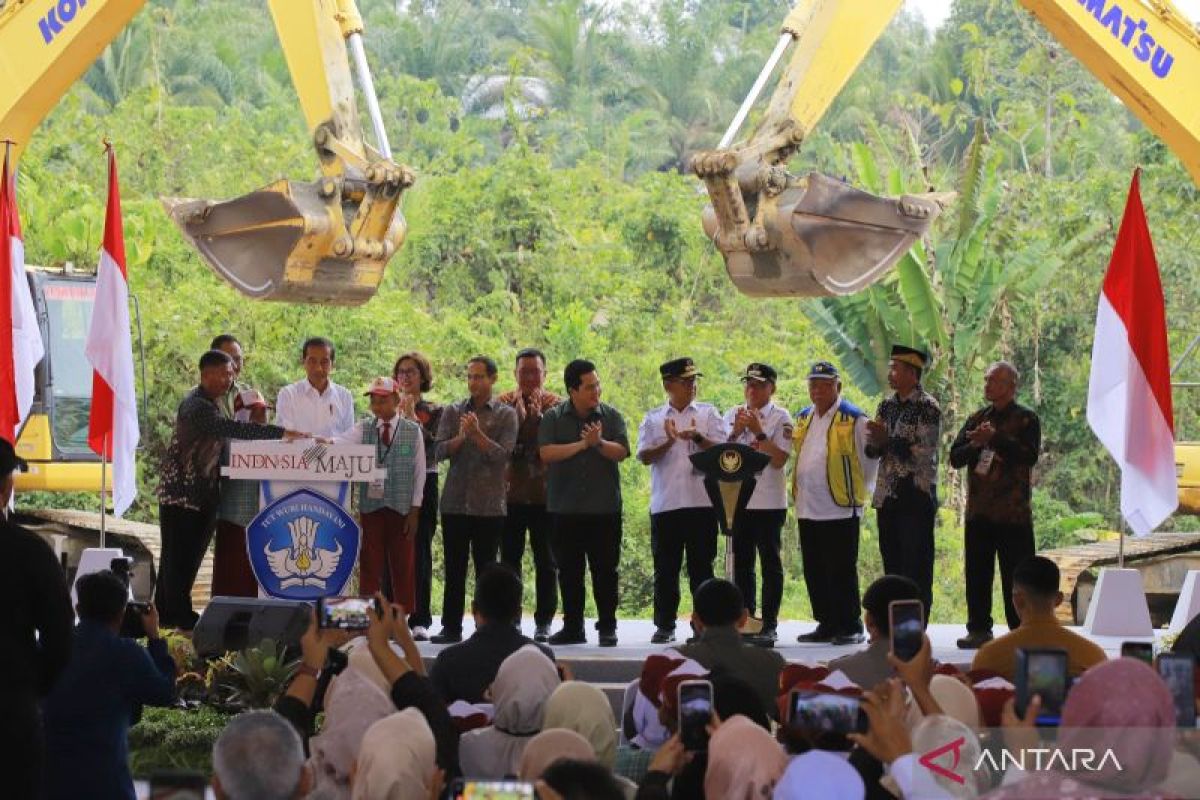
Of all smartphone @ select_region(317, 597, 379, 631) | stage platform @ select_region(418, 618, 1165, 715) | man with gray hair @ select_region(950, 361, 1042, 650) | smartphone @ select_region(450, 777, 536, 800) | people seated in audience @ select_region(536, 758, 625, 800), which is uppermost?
man with gray hair @ select_region(950, 361, 1042, 650)

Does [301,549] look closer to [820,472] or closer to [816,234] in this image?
[820,472]

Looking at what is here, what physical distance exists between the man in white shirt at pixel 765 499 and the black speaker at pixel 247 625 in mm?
2917

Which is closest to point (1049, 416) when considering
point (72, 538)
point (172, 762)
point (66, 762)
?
point (72, 538)

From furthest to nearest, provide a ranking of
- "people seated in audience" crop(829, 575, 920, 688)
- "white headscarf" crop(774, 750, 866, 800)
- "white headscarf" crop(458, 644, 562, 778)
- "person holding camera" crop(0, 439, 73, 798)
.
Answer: "people seated in audience" crop(829, 575, 920, 688), "white headscarf" crop(458, 644, 562, 778), "person holding camera" crop(0, 439, 73, 798), "white headscarf" crop(774, 750, 866, 800)

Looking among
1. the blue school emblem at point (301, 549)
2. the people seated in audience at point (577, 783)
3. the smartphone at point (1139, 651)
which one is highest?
the blue school emblem at point (301, 549)

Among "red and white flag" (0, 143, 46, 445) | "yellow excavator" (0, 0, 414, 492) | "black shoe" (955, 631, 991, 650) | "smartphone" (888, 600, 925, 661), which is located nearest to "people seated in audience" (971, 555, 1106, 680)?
"smartphone" (888, 600, 925, 661)

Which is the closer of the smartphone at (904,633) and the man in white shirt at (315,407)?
the smartphone at (904,633)

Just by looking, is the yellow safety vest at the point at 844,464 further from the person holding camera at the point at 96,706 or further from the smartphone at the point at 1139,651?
the smartphone at the point at 1139,651

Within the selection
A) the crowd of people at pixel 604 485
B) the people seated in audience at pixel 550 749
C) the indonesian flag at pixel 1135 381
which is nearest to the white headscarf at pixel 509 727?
the people seated in audience at pixel 550 749

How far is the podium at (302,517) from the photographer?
11.9m

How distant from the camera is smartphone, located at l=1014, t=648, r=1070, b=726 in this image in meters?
5.50

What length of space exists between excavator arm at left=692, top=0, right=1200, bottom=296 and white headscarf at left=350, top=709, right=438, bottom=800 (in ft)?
17.9

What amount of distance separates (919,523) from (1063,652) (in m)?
7.08

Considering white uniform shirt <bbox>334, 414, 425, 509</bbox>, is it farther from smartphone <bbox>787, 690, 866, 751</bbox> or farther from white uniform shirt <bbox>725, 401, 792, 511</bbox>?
smartphone <bbox>787, 690, 866, 751</bbox>
